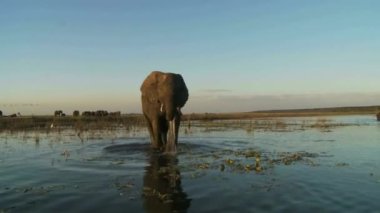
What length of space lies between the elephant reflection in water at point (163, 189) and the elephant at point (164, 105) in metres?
2.98

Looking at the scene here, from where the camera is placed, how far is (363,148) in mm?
22172

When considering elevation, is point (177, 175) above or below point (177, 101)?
below

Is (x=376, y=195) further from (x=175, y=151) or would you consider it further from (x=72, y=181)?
(x=175, y=151)

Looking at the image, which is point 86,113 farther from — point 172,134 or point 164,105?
point 172,134

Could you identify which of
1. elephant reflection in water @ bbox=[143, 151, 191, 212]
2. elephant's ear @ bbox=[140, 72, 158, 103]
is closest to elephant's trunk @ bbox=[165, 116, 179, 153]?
elephant's ear @ bbox=[140, 72, 158, 103]

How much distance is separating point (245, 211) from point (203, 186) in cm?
287

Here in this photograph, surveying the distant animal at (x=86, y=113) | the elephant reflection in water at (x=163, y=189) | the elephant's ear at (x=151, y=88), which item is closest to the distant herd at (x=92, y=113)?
the distant animal at (x=86, y=113)

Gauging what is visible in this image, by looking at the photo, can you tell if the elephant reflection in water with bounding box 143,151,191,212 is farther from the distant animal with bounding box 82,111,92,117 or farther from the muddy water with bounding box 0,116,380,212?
the distant animal with bounding box 82,111,92,117

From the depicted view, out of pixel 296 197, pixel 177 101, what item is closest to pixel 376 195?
pixel 296 197

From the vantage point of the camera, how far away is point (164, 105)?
20359 mm

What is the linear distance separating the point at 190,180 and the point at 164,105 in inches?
293

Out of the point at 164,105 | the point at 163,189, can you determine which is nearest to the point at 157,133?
the point at 164,105

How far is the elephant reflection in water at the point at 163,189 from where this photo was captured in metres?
10.2

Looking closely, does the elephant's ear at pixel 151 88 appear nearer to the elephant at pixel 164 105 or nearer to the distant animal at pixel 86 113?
the elephant at pixel 164 105
